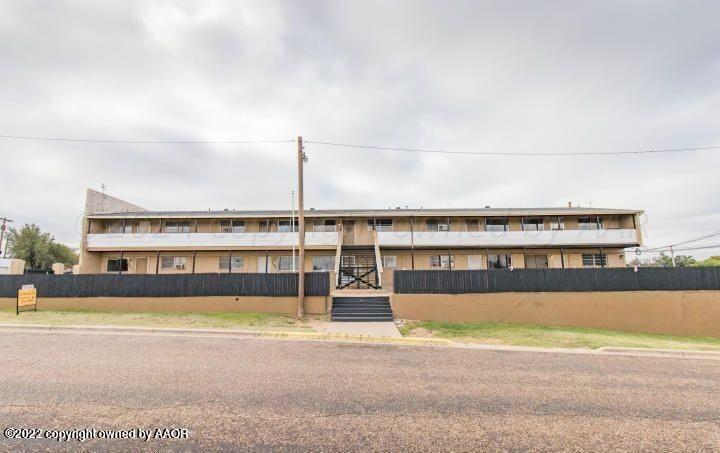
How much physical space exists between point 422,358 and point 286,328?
575 centimetres

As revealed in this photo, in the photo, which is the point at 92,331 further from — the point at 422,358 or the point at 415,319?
the point at 415,319

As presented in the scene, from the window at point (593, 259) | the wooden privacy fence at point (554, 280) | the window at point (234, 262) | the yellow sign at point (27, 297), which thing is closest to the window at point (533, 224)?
the window at point (593, 259)

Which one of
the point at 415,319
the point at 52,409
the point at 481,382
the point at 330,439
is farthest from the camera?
the point at 415,319

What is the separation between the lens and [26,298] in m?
15.1

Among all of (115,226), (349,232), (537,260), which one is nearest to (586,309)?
(537,260)

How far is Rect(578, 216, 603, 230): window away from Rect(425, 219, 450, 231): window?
10.4 metres

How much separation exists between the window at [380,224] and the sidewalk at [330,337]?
1626 centimetres

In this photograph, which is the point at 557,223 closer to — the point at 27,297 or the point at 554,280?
the point at 554,280

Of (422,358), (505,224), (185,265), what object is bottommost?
(422,358)

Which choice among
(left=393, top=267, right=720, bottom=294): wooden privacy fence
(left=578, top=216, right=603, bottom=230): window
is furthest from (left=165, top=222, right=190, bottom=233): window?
(left=578, top=216, right=603, bottom=230): window

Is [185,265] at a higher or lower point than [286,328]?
higher

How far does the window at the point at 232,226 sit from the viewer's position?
28219mm

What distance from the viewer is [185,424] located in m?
4.52

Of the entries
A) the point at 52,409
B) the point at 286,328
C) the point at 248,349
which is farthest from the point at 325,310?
the point at 52,409
